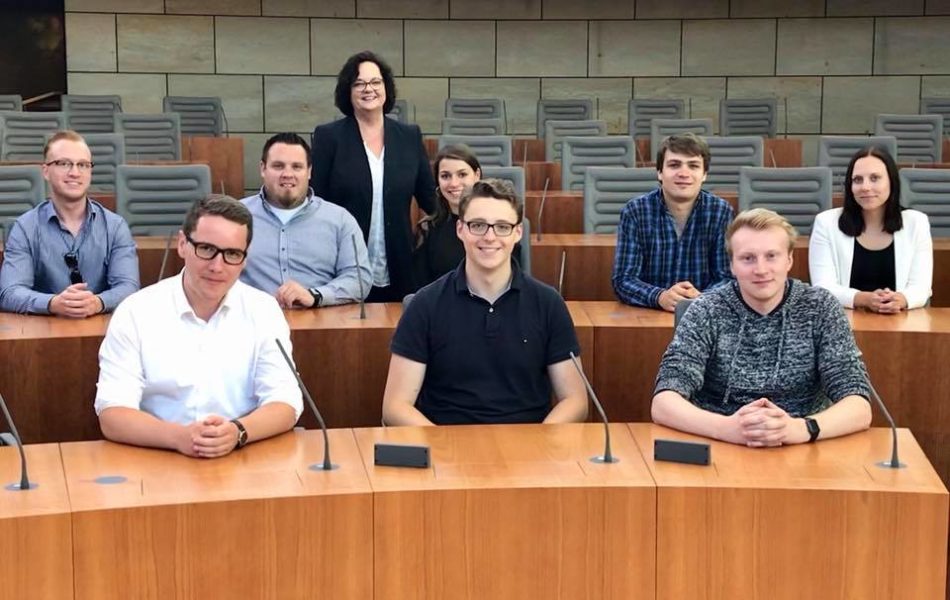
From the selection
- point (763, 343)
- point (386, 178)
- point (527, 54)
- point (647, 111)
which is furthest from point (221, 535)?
point (527, 54)

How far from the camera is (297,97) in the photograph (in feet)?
37.7

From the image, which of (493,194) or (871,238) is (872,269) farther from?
(493,194)

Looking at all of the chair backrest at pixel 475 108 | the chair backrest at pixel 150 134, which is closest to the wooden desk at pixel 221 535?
the chair backrest at pixel 150 134

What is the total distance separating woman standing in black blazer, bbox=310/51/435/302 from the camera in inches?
191

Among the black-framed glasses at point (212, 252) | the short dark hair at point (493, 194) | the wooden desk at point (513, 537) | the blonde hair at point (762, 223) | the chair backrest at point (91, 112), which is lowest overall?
the wooden desk at point (513, 537)

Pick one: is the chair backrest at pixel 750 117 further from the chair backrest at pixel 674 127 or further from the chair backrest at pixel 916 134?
the chair backrest at pixel 674 127

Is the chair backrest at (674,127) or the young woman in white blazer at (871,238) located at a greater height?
the chair backrest at (674,127)

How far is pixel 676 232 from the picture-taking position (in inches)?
169

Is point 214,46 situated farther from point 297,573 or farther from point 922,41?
point 297,573

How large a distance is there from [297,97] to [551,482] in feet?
30.5

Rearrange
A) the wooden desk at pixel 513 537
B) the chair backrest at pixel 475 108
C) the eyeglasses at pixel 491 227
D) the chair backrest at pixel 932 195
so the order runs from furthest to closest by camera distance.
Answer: the chair backrest at pixel 475 108, the chair backrest at pixel 932 195, the eyeglasses at pixel 491 227, the wooden desk at pixel 513 537

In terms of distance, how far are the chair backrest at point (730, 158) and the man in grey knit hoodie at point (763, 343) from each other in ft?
15.2

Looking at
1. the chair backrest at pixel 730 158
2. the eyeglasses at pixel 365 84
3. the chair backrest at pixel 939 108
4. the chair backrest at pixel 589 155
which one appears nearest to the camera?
the eyeglasses at pixel 365 84

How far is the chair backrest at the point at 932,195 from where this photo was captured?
6148 millimetres
